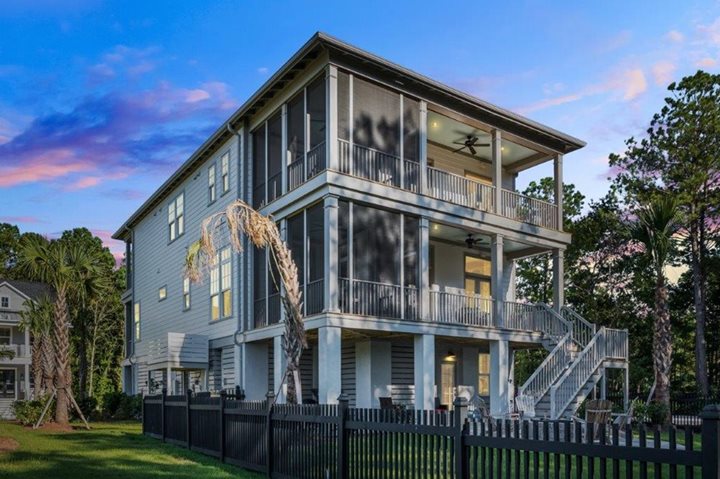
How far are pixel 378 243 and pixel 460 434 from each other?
1205 centimetres

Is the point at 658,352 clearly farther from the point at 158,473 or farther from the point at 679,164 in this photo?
the point at 158,473

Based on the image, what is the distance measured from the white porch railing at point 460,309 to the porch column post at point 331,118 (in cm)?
494

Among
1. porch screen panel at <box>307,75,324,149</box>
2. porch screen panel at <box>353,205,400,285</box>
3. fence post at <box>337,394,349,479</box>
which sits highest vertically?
porch screen panel at <box>307,75,324,149</box>

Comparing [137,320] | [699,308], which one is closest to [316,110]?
[699,308]

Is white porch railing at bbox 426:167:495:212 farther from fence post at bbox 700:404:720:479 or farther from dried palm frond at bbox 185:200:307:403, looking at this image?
fence post at bbox 700:404:720:479

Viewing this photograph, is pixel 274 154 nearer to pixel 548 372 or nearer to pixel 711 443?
pixel 548 372

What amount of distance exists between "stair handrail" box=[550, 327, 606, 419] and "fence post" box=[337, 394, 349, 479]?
35.3 feet

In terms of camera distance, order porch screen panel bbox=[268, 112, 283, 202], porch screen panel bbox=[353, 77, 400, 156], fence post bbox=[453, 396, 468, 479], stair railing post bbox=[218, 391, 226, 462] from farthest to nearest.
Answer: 1. porch screen panel bbox=[268, 112, 283, 202]
2. porch screen panel bbox=[353, 77, 400, 156]
3. stair railing post bbox=[218, 391, 226, 462]
4. fence post bbox=[453, 396, 468, 479]

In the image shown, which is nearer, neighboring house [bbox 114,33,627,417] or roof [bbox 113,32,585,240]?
roof [bbox 113,32,585,240]

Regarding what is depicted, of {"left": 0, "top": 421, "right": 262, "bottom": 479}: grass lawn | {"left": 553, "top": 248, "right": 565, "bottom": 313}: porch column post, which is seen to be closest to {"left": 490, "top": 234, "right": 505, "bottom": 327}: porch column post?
{"left": 553, "top": 248, "right": 565, "bottom": 313}: porch column post

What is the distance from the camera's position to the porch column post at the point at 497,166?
2223 centimetres

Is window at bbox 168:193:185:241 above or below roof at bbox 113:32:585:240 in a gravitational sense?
below

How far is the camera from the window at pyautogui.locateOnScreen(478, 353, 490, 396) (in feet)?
83.0

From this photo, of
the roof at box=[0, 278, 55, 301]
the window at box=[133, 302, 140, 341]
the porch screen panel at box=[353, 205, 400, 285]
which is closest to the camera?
the porch screen panel at box=[353, 205, 400, 285]
